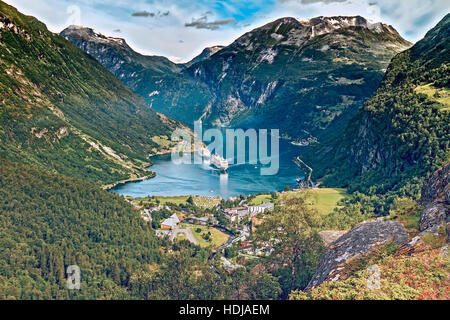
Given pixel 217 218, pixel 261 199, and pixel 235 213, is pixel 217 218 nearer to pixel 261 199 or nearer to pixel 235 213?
pixel 235 213

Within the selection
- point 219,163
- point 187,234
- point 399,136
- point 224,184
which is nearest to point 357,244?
point 187,234

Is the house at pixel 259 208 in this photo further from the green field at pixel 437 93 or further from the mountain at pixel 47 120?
the mountain at pixel 47 120

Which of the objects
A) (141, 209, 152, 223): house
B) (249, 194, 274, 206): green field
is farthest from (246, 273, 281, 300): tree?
(249, 194, 274, 206): green field

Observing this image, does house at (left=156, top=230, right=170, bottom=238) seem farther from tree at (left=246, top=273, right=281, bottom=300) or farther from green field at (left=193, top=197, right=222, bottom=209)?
tree at (left=246, top=273, right=281, bottom=300)

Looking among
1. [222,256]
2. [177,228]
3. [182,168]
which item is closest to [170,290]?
[222,256]

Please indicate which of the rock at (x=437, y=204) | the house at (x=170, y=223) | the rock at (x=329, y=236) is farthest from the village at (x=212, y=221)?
the rock at (x=437, y=204)

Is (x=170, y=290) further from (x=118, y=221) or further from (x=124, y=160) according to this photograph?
(x=124, y=160)

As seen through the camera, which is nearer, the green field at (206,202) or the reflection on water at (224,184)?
the green field at (206,202)
